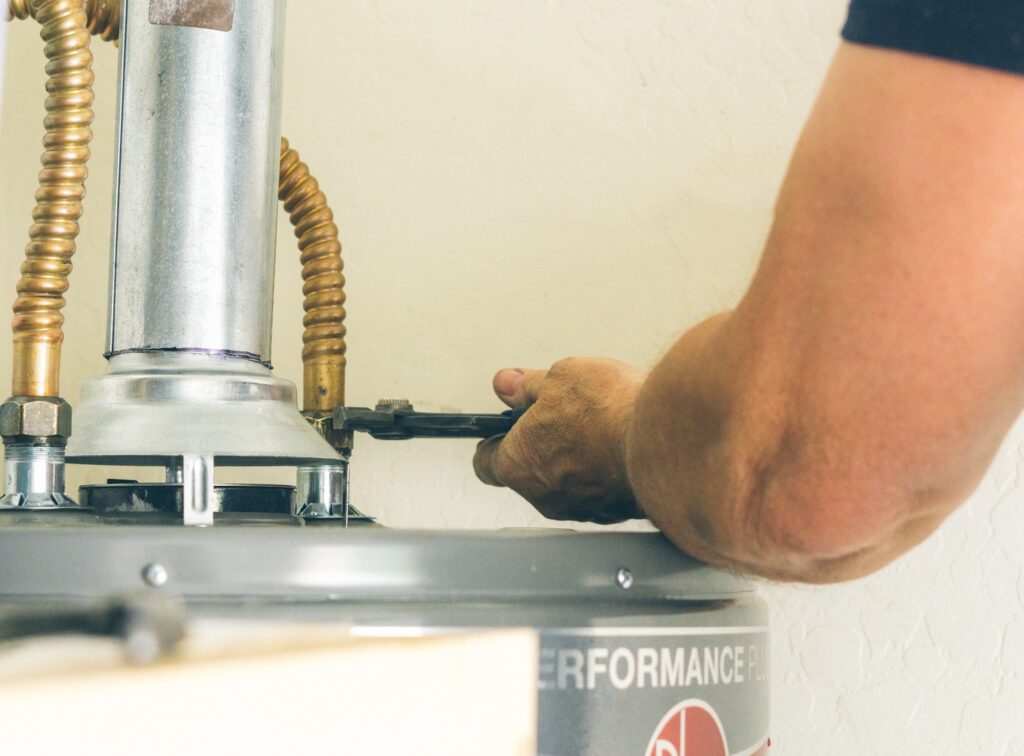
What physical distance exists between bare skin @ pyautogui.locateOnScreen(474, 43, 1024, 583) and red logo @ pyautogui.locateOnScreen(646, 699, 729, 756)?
0.06 meters

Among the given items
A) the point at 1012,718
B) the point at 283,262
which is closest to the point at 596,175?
the point at 283,262

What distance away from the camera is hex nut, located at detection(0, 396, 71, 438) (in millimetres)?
520

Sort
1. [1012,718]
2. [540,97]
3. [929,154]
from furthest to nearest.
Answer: [540,97], [1012,718], [929,154]

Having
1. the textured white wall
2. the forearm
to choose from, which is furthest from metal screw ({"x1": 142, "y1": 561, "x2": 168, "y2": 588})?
the textured white wall

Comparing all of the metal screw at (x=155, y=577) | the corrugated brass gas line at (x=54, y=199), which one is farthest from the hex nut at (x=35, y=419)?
the metal screw at (x=155, y=577)

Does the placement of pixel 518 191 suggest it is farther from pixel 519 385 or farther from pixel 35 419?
pixel 35 419

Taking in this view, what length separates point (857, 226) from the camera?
14.9 inches

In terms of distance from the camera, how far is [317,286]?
742mm

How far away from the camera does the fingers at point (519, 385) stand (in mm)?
637

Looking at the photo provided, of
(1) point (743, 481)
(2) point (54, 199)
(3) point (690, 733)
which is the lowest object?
(3) point (690, 733)

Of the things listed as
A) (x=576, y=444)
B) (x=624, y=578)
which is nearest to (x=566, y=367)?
(x=576, y=444)

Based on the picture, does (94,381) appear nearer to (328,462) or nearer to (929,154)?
(328,462)

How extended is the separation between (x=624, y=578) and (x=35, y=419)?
277mm

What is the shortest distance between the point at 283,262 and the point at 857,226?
57 centimetres
